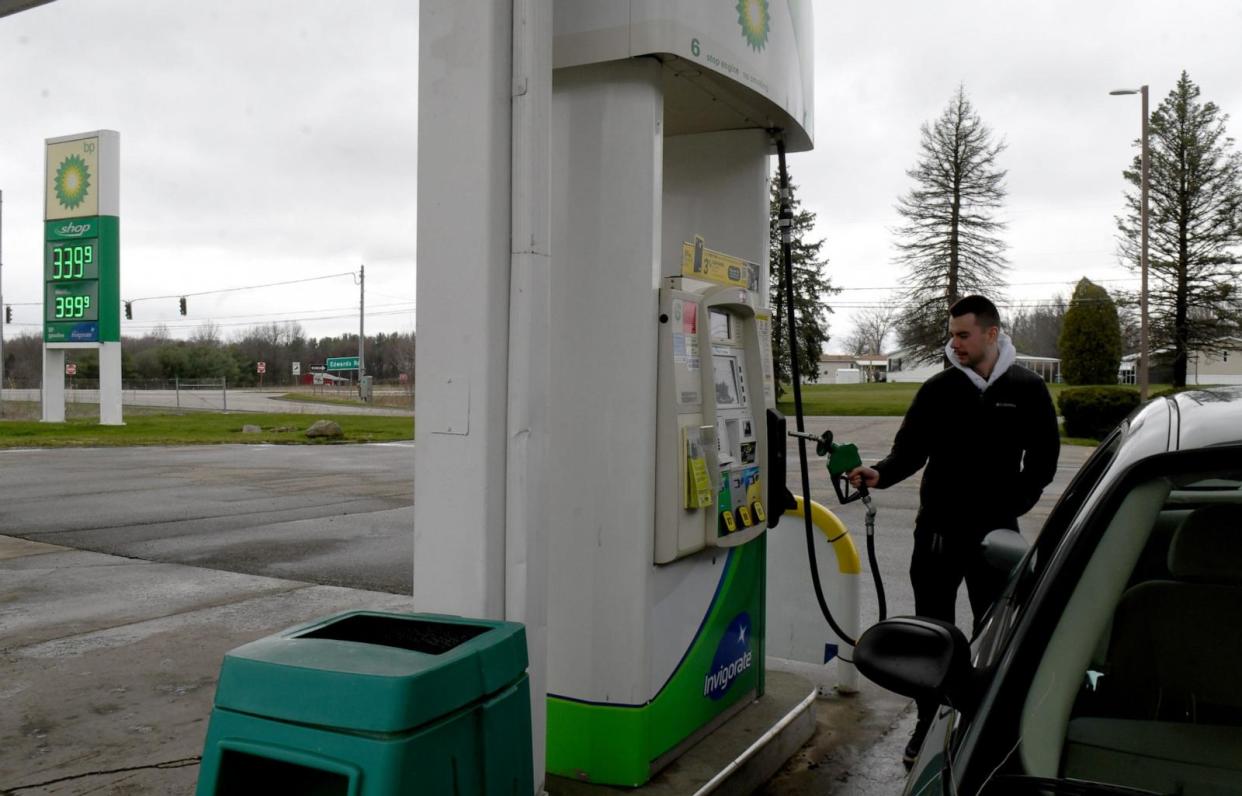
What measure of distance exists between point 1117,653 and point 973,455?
2.29 m

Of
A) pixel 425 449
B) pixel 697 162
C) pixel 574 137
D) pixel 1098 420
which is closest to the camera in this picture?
pixel 425 449

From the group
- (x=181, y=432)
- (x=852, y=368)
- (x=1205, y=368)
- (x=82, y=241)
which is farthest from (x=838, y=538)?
(x=852, y=368)

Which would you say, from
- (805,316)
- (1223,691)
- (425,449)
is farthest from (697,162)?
(805,316)

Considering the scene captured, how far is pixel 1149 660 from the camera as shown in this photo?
1955 millimetres

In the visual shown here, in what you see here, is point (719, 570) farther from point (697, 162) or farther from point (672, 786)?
point (697, 162)

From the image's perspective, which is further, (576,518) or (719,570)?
(719,570)

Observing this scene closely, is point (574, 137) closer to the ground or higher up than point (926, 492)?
higher up

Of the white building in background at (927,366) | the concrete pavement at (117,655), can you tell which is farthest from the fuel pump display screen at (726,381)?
the white building in background at (927,366)

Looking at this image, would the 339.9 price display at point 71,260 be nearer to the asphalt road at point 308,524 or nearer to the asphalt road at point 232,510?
the asphalt road at point 308,524

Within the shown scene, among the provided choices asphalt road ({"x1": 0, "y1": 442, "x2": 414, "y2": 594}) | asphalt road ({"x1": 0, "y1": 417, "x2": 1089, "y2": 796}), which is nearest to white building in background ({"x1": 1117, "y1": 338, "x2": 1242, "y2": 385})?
asphalt road ({"x1": 0, "y1": 417, "x2": 1089, "y2": 796})

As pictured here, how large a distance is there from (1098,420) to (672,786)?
23.6m

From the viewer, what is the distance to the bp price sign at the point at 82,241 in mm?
28219

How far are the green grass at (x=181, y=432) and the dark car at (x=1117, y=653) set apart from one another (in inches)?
926

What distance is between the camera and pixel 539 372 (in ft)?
10.2
